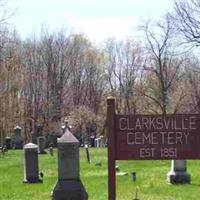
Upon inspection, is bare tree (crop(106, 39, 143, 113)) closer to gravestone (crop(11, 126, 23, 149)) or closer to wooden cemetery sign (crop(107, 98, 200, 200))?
gravestone (crop(11, 126, 23, 149))

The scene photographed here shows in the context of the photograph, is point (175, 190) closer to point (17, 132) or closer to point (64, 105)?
point (17, 132)

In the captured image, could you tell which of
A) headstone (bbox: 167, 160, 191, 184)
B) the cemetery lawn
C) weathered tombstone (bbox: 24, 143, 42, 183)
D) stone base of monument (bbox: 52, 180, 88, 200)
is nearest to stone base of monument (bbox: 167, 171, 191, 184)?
headstone (bbox: 167, 160, 191, 184)

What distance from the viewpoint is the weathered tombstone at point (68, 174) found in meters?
12.5

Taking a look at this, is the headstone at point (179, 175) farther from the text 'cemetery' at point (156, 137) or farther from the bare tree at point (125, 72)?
the bare tree at point (125, 72)

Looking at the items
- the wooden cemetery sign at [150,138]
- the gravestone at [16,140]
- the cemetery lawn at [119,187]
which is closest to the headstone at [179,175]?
the cemetery lawn at [119,187]

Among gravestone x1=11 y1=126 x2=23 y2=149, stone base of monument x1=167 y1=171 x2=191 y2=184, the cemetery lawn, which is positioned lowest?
the cemetery lawn

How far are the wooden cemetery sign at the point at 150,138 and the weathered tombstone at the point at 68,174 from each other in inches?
111

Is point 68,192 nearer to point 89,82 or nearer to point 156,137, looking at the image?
point 156,137

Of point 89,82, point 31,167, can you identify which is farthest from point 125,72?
point 31,167

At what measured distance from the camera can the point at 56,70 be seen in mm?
74375

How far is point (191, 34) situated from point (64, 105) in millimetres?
31598

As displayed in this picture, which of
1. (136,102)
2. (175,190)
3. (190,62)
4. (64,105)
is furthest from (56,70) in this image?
(175,190)

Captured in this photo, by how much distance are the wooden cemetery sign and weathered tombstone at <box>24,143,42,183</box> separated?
1003 centimetres

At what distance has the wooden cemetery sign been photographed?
9.69 m
